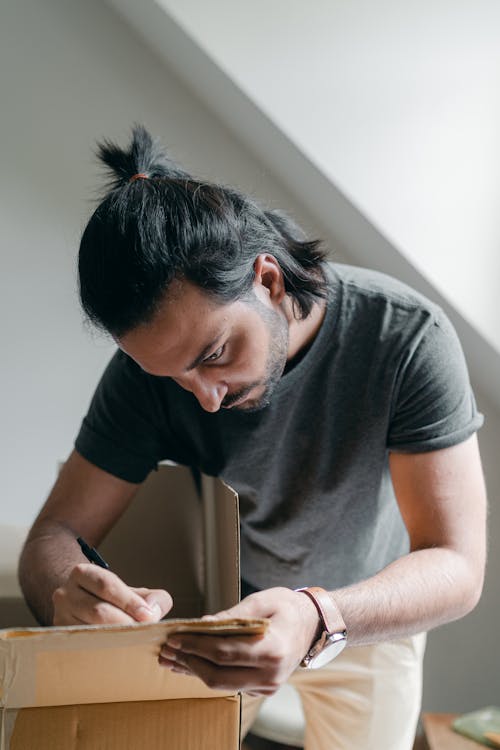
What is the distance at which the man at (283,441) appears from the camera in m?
0.91

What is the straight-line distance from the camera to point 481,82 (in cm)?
147

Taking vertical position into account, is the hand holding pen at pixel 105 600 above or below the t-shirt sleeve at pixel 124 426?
below

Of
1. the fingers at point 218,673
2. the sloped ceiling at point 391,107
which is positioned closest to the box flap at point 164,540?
the fingers at point 218,673

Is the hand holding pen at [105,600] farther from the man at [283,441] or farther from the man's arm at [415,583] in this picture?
the man's arm at [415,583]

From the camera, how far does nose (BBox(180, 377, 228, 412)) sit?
1.00 metres

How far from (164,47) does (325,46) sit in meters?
0.42

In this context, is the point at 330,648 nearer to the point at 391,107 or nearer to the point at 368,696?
the point at 368,696

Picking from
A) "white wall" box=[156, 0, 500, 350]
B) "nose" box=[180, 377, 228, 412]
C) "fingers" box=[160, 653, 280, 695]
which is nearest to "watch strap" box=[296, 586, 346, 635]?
"fingers" box=[160, 653, 280, 695]

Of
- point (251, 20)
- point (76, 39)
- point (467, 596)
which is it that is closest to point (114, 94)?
point (76, 39)

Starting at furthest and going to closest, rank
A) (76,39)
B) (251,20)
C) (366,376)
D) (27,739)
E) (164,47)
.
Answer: (76,39) < (164,47) < (251,20) < (366,376) < (27,739)

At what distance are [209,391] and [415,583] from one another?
1.12 feet

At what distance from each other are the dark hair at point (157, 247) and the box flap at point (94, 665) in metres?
0.41

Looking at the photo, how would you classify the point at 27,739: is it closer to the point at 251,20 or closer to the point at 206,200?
the point at 206,200

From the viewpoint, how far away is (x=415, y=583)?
38.1 inches
